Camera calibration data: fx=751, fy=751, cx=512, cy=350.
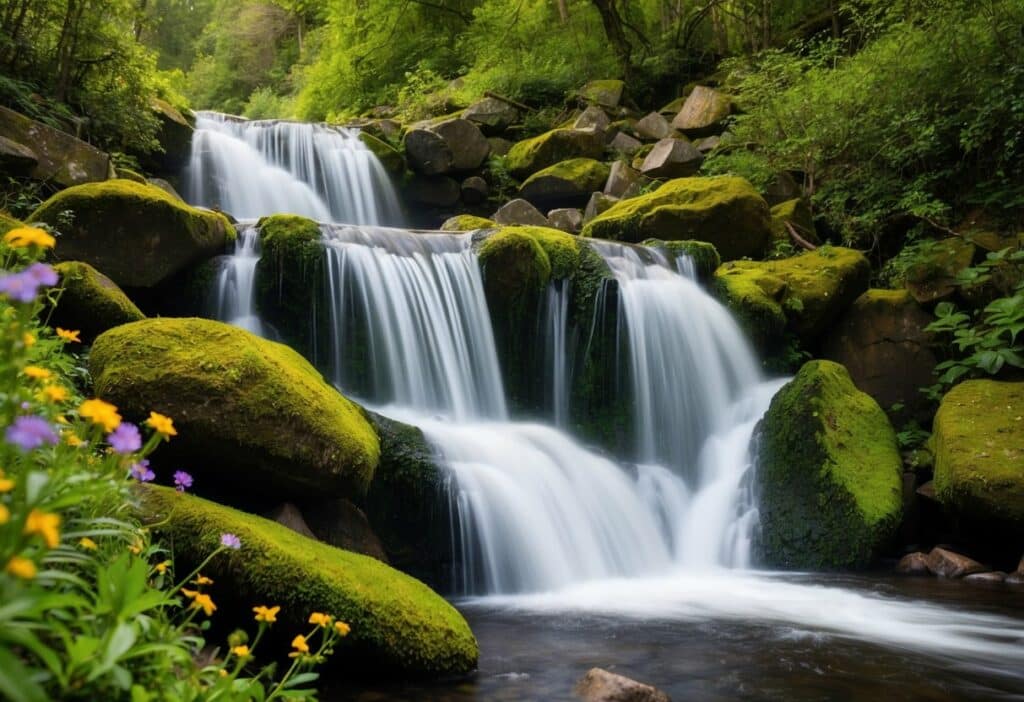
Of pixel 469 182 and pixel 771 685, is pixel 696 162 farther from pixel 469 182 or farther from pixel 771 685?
pixel 771 685

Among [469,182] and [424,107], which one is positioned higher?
[424,107]

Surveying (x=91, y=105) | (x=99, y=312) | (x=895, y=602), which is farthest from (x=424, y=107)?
(x=895, y=602)

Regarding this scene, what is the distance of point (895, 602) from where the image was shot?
18.3 feet

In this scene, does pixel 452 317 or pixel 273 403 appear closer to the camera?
pixel 273 403

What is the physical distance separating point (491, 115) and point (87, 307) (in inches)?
503

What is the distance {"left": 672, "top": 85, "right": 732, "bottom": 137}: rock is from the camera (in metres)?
15.3

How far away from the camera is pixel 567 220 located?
13656 millimetres

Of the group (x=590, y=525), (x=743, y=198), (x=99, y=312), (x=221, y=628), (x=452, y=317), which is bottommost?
(x=221, y=628)

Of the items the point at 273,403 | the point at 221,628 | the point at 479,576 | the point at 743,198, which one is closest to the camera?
the point at 221,628

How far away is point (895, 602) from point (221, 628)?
15.4 feet

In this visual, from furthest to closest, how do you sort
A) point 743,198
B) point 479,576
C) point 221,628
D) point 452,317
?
point 743,198, point 452,317, point 479,576, point 221,628

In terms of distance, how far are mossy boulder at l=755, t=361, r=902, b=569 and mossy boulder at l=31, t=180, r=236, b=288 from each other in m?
6.12

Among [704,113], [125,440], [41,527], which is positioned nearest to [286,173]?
[704,113]

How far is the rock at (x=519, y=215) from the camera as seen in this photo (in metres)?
13.3
